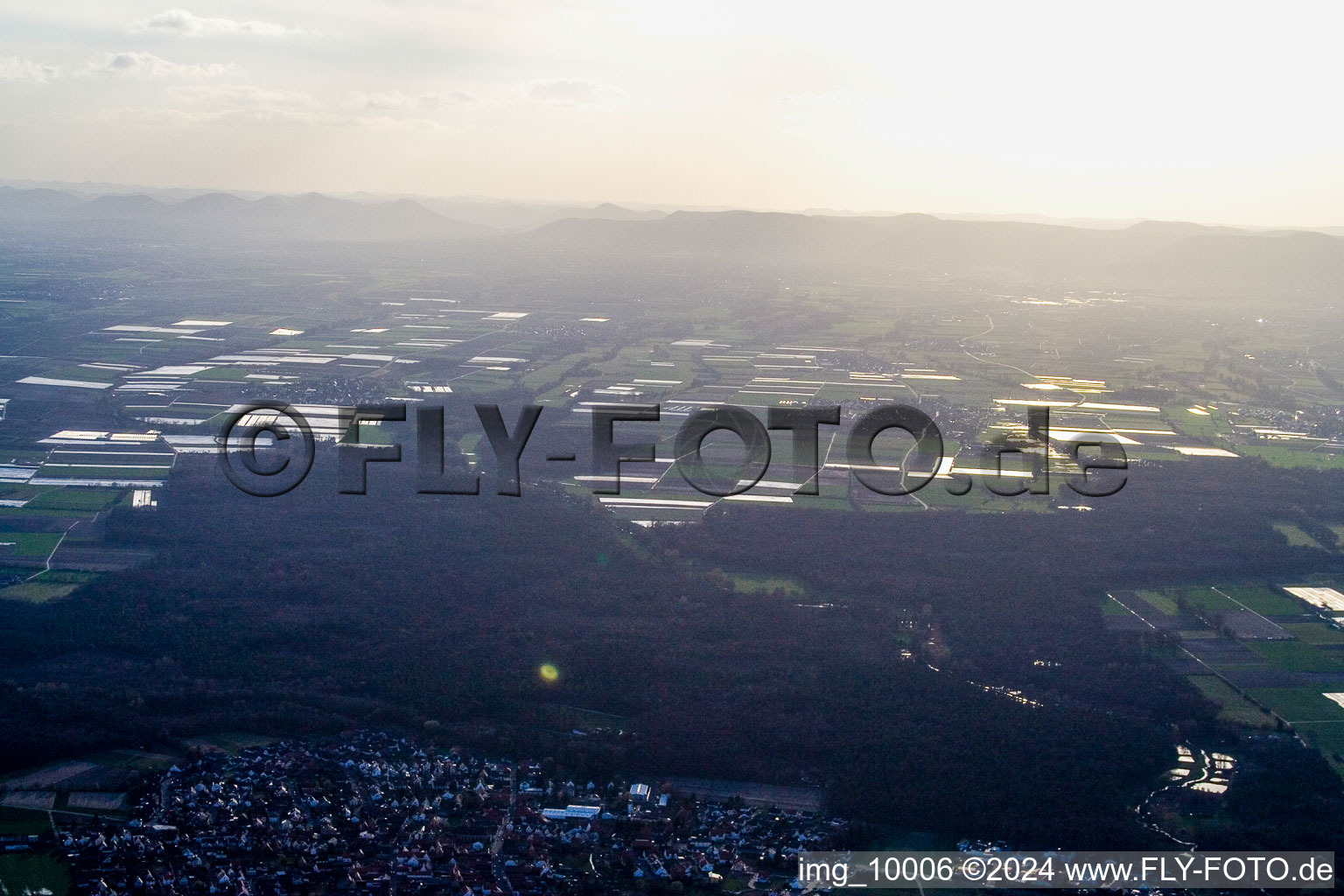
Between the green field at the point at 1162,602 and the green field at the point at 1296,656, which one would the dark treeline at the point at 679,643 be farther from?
the green field at the point at 1296,656

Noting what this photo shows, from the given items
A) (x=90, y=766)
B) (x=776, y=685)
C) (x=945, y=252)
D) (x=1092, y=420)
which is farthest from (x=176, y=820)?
(x=945, y=252)

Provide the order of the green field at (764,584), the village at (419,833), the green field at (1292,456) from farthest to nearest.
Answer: the green field at (1292,456), the green field at (764,584), the village at (419,833)

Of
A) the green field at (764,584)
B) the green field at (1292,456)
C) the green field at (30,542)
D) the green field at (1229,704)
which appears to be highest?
the green field at (1292,456)

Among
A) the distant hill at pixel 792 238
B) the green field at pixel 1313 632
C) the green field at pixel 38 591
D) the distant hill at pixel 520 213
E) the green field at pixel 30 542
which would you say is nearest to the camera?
the green field at pixel 1313 632

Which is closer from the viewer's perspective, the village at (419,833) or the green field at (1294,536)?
the village at (419,833)

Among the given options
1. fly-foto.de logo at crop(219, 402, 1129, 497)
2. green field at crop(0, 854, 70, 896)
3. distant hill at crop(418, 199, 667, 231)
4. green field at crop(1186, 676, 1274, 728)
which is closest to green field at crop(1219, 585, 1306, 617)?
green field at crop(1186, 676, 1274, 728)

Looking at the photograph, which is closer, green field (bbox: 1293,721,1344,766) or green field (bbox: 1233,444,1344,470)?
green field (bbox: 1293,721,1344,766)

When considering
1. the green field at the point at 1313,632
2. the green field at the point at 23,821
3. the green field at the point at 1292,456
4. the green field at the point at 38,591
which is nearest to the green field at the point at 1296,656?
the green field at the point at 1313,632

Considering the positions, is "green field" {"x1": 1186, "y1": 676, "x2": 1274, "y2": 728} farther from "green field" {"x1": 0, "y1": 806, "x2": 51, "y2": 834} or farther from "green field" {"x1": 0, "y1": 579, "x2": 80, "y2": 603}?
"green field" {"x1": 0, "y1": 579, "x2": 80, "y2": 603}

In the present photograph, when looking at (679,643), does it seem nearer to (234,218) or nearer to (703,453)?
(703,453)
